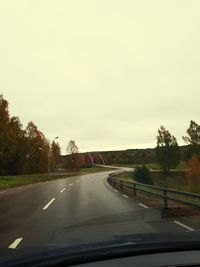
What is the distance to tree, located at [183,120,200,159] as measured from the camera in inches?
4350

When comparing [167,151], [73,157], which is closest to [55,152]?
[73,157]

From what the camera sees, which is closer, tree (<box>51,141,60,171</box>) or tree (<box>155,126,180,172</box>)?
tree (<box>155,126,180,172</box>)

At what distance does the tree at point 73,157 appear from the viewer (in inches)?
5349

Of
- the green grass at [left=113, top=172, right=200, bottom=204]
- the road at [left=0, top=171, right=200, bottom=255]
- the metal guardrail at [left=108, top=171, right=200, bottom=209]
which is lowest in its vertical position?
the road at [left=0, top=171, right=200, bottom=255]

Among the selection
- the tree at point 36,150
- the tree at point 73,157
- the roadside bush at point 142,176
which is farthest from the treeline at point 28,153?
the roadside bush at point 142,176

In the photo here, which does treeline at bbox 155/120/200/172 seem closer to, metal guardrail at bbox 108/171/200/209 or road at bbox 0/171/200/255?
metal guardrail at bbox 108/171/200/209

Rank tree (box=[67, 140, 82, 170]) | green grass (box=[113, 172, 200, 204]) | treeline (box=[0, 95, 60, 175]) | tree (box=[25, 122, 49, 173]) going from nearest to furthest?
green grass (box=[113, 172, 200, 204]) → treeline (box=[0, 95, 60, 175]) → tree (box=[25, 122, 49, 173]) → tree (box=[67, 140, 82, 170])

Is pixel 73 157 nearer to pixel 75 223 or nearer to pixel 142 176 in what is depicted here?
pixel 142 176

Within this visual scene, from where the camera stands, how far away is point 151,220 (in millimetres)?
15430

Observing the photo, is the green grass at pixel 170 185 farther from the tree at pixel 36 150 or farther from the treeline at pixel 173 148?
the tree at pixel 36 150

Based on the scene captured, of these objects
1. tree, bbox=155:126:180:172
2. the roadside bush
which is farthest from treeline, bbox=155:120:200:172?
the roadside bush

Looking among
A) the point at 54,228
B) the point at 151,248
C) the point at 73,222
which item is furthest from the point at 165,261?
the point at 73,222

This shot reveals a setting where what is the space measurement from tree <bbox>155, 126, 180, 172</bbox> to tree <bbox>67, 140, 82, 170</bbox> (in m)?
28.2

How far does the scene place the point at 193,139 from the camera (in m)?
112
